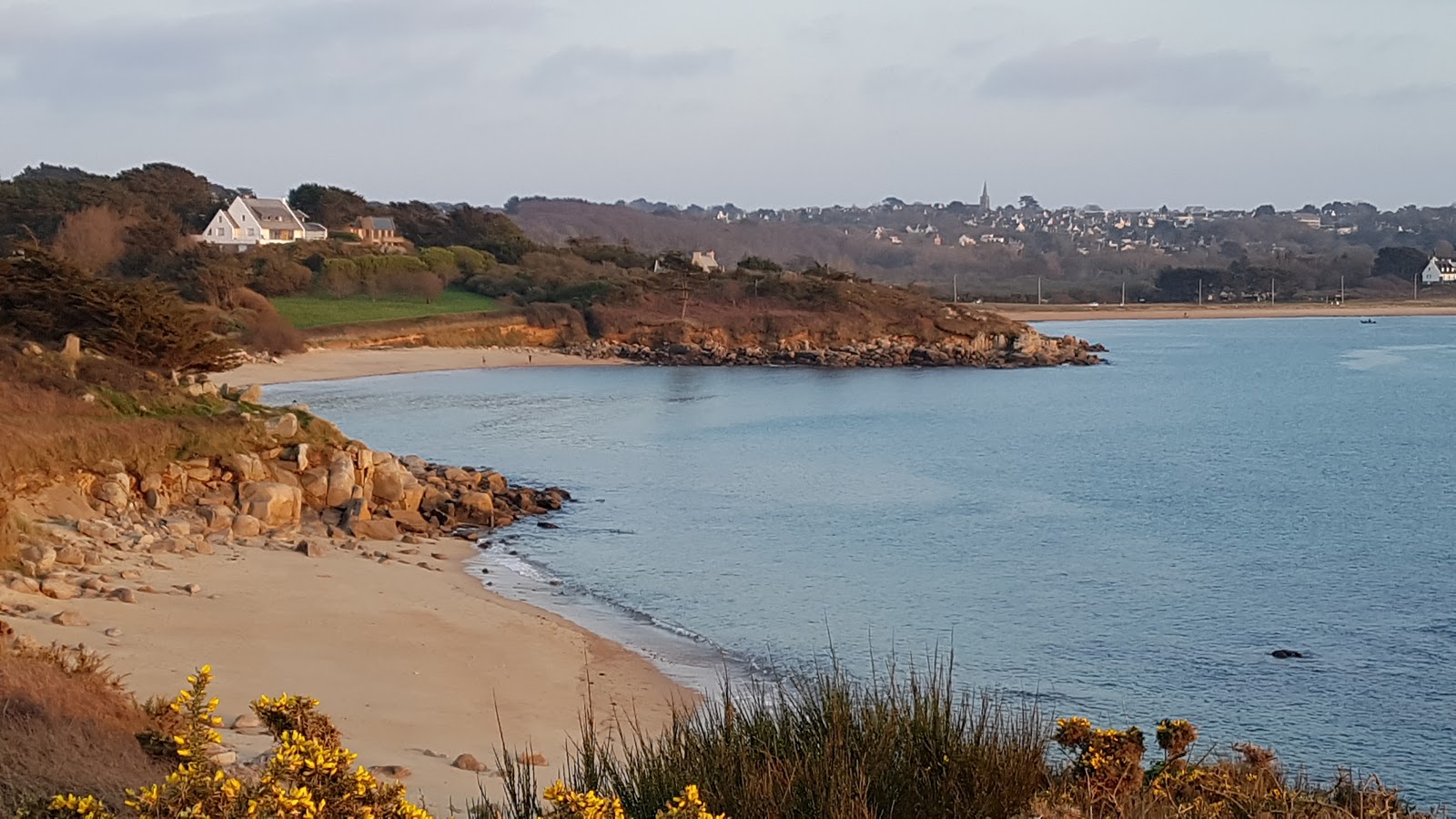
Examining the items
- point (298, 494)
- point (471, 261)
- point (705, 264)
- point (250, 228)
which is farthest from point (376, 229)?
point (298, 494)

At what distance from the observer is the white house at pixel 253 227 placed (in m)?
83.9

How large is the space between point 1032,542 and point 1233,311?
109 metres

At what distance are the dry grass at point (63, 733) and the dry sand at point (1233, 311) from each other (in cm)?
11314

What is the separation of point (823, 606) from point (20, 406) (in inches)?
387

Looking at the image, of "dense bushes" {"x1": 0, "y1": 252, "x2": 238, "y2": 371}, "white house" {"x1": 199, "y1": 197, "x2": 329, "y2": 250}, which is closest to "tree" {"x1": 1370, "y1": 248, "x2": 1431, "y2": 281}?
"white house" {"x1": 199, "y1": 197, "x2": 329, "y2": 250}

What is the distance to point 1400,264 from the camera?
141 meters

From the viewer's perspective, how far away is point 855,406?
159ft

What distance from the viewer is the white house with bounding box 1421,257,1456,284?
136 meters

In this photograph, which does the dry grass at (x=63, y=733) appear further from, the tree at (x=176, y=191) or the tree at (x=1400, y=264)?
the tree at (x=1400, y=264)

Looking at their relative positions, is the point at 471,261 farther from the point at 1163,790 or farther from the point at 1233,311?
the point at 1163,790

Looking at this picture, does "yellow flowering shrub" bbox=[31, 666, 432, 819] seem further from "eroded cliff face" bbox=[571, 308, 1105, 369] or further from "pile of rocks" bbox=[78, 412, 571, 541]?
"eroded cliff face" bbox=[571, 308, 1105, 369]

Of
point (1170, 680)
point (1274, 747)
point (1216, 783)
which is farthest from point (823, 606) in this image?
point (1216, 783)

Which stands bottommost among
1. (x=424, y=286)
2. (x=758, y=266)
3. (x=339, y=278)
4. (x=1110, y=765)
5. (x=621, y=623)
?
(x=621, y=623)

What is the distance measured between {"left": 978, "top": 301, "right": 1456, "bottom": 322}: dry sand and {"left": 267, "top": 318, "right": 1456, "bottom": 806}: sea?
235 ft
